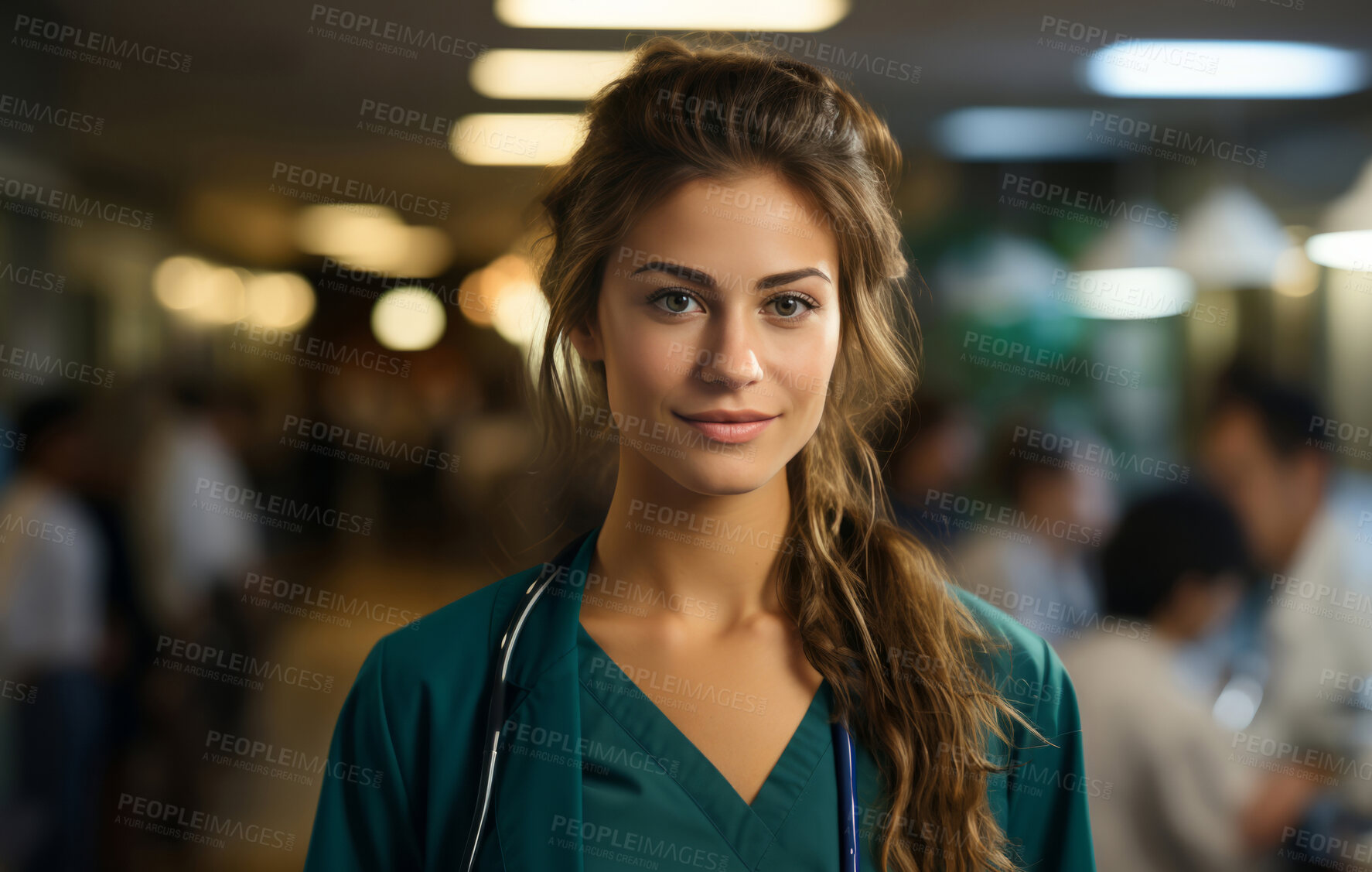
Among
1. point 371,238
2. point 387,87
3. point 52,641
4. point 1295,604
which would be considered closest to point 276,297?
point 371,238

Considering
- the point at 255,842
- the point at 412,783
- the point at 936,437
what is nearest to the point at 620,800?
the point at 412,783

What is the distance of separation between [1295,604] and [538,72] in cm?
273

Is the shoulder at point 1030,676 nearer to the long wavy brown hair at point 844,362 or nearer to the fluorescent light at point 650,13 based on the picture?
the long wavy brown hair at point 844,362

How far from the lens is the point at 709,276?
90cm

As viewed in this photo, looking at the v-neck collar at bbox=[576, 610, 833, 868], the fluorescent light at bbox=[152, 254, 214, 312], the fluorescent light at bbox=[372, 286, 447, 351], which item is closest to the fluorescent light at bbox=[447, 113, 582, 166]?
the fluorescent light at bbox=[372, 286, 447, 351]

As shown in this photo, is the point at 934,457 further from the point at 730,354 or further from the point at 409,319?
the point at 409,319

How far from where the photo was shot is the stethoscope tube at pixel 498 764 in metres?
0.87

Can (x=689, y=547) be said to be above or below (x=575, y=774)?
above

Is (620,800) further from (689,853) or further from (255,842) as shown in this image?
(255,842)

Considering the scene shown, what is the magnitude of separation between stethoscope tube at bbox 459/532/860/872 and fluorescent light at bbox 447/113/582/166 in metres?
1.83

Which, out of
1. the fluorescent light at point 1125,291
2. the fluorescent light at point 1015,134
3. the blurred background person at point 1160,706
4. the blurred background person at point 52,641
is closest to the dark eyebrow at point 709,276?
the blurred background person at point 1160,706

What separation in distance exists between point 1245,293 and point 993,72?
58.6 inches

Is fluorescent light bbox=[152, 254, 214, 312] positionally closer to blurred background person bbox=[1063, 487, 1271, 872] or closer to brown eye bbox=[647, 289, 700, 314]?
brown eye bbox=[647, 289, 700, 314]

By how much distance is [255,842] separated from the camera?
2.99 metres
